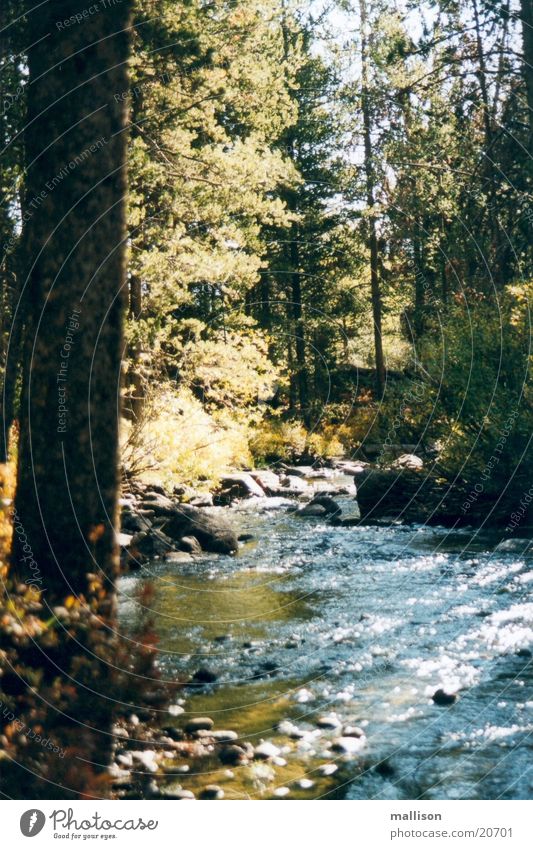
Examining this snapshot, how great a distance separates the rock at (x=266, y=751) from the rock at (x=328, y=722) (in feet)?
1.62

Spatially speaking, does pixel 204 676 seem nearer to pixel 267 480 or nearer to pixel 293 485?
pixel 293 485

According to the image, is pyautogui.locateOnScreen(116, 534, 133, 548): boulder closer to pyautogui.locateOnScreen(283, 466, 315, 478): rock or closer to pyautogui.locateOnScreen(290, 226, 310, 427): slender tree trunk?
pyautogui.locateOnScreen(283, 466, 315, 478): rock

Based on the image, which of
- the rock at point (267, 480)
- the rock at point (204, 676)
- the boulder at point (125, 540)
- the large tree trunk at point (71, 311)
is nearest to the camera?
the large tree trunk at point (71, 311)

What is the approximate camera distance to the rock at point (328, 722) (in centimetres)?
588

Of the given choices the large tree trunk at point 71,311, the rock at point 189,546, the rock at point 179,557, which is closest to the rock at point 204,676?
the large tree trunk at point 71,311

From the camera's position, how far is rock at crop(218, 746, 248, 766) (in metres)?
5.27

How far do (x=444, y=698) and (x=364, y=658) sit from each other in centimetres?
120

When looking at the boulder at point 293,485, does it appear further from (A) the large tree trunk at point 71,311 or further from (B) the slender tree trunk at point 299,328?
(A) the large tree trunk at point 71,311

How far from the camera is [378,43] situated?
22469mm

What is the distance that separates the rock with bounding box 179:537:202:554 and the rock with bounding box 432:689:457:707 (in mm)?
6644

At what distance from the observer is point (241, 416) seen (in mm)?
18547

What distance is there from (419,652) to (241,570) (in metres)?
4.23

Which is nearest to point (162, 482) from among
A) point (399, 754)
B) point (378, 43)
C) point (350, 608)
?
point (350, 608)
